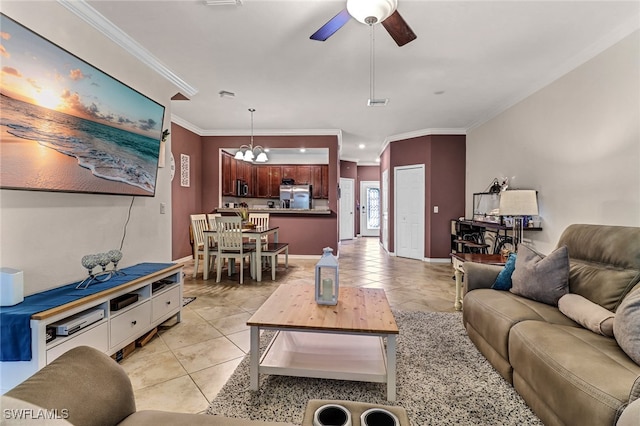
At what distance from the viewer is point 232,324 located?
286 centimetres

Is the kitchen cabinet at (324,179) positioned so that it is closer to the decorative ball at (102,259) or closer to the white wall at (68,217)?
the white wall at (68,217)

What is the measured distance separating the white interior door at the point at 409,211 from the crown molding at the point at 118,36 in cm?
478

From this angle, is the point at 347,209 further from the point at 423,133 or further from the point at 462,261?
the point at 462,261

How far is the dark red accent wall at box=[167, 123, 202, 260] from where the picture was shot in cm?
549

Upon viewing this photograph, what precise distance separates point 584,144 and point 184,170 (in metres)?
6.17

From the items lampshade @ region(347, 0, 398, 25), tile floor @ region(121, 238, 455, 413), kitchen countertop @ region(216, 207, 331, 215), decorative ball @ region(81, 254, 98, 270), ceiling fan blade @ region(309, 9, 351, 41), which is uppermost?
lampshade @ region(347, 0, 398, 25)

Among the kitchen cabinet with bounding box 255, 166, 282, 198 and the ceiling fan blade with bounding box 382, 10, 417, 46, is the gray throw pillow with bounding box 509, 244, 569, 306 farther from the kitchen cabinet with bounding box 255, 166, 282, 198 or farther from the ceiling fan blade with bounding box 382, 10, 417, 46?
the kitchen cabinet with bounding box 255, 166, 282, 198

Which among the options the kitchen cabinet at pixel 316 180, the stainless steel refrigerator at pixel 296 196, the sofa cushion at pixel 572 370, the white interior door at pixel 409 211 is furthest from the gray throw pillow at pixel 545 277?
the kitchen cabinet at pixel 316 180

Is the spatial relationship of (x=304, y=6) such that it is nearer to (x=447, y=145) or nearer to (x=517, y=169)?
(x=517, y=169)

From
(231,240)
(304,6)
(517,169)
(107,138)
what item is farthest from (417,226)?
(107,138)

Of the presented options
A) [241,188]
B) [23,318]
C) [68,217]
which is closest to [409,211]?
[241,188]

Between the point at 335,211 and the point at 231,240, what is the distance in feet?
8.67

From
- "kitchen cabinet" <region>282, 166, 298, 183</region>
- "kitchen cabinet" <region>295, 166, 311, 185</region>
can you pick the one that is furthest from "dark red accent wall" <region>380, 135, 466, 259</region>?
"kitchen cabinet" <region>282, 166, 298, 183</region>

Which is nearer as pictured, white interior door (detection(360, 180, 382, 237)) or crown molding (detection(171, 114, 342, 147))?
crown molding (detection(171, 114, 342, 147))
